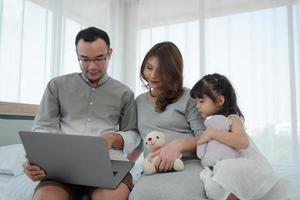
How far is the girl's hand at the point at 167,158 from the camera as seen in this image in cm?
109

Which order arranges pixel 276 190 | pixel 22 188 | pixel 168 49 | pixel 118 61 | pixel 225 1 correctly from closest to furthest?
pixel 276 190 < pixel 22 188 < pixel 168 49 < pixel 225 1 < pixel 118 61

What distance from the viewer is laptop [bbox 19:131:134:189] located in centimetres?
89

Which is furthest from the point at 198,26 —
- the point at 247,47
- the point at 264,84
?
the point at 264,84

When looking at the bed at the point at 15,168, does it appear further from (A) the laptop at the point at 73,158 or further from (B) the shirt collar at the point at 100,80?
(B) the shirt collar at the point at 100,80

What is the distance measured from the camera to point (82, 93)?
1428mm

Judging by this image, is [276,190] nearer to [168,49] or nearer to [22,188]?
[168,49]

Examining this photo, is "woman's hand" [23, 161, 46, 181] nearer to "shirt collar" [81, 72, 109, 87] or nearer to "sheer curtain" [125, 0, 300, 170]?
"shirt collar" [81, 72, 109, 87]

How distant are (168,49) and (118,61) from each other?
2.35m

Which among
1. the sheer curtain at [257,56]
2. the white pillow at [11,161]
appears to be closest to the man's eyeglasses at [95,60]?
the white pillow at [11,161]

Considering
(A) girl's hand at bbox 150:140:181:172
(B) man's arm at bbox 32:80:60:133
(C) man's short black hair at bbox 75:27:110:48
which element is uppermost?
(C) man's short black hair at bbox 75:27:110:48

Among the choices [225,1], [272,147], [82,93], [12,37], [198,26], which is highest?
[225,1]

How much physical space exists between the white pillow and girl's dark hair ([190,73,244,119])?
97 cm

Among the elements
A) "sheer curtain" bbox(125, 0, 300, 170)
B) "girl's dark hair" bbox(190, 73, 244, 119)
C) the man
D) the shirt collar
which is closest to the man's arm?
the man

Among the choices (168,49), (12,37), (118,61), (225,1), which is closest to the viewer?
(168,49)
